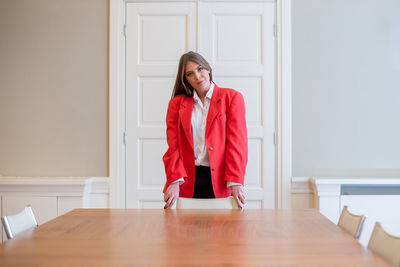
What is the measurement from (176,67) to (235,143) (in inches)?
51.4

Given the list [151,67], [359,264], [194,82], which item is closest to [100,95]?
[151,67]

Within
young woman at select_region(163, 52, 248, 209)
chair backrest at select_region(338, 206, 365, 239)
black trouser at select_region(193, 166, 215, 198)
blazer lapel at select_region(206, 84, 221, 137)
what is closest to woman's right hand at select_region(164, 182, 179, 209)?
young woman at select_region(163, 52, 248, 209)

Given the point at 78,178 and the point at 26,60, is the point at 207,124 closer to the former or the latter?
the point at 78,178

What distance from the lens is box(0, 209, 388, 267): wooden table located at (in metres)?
1.17

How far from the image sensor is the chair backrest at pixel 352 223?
4.84ft

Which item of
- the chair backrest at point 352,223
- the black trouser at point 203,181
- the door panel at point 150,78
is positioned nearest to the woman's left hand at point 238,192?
the black trouser at point 203,181

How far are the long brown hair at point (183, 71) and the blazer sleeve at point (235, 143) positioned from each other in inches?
11.3

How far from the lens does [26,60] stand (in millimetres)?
3574

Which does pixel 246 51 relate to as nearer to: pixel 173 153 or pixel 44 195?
pixel 173 153

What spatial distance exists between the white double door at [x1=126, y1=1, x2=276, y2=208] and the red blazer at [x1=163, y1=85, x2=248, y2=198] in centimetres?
99

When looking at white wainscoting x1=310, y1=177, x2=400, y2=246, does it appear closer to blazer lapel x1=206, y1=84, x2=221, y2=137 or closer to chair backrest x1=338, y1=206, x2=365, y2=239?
blazer lapel x1=206, y1=84, x2=221, y2=137

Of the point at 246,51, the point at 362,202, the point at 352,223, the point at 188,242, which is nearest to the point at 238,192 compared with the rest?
the point at 352,223

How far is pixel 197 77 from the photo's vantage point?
2.51m

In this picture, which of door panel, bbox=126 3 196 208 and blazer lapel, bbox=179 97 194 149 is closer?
blazer lapel, bbox=179 97 194 149
